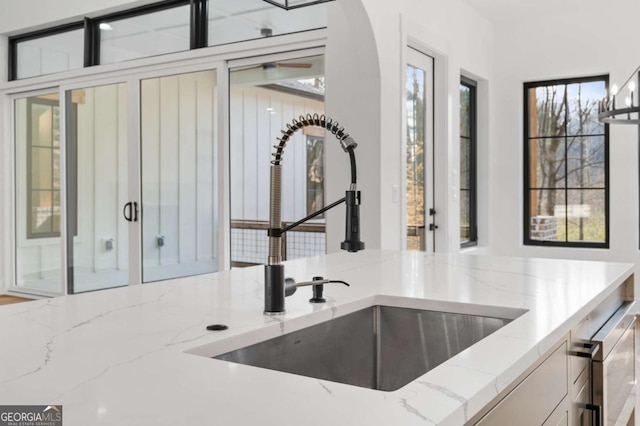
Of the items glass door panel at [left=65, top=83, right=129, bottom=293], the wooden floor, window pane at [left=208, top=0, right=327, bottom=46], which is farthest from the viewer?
the wooden floor

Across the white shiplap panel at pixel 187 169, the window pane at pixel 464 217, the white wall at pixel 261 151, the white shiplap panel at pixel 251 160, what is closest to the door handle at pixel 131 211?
the white shiplap panel at pixel 187 169

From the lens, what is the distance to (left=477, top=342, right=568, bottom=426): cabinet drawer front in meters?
1.03

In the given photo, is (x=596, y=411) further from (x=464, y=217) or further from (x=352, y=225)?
(x=464, y=217)

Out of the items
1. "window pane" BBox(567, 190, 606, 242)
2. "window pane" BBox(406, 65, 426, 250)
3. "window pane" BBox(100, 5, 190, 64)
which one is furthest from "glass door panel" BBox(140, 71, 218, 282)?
"window pane" BBox(567, 190, 606, 242)

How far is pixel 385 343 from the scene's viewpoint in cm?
165

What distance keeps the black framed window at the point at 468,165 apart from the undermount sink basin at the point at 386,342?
4.25m

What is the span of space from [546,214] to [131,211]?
388cm

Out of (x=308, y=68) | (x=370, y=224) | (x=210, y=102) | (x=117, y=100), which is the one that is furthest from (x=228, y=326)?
(x=117, y=100)

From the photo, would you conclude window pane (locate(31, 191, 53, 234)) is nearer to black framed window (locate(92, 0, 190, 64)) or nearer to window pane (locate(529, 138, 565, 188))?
black framed window (locate(92, 0, 190, 64))

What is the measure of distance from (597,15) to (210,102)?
3.52 meters

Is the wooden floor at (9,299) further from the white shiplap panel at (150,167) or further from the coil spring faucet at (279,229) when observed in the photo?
the coil spring faucet at (279,229)

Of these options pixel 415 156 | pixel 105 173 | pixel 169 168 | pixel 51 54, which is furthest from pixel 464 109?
pixel 51 54

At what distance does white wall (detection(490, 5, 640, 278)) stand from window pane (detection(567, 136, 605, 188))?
139mm

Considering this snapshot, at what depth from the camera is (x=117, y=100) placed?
5613 mm
